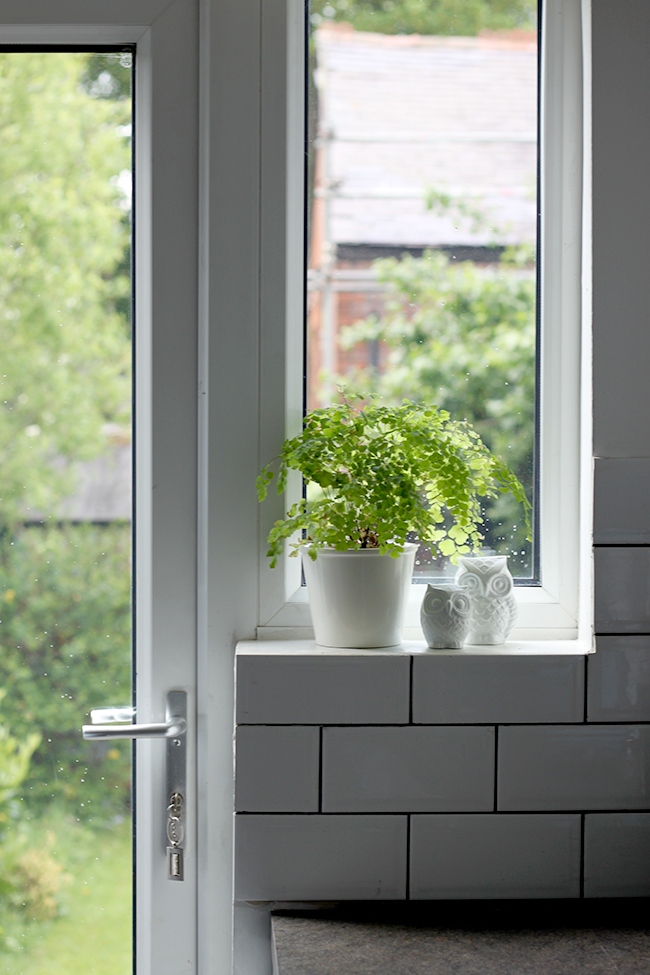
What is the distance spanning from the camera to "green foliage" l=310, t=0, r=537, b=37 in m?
1.14

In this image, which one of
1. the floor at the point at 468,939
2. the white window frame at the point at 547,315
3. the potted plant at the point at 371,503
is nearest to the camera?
the floor at the point at 468,939

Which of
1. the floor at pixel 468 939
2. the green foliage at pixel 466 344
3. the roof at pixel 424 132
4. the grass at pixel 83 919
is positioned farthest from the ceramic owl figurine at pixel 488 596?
the grass at pixel 83 919

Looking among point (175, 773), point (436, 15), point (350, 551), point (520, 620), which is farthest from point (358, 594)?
point (436, 15)

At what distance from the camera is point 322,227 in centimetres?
114

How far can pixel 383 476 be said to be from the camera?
38.3 inches

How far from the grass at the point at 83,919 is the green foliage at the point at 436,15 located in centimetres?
120

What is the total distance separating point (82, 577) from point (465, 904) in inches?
26.5

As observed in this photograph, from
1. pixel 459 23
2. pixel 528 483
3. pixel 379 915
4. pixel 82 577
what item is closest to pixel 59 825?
pixel 82 577

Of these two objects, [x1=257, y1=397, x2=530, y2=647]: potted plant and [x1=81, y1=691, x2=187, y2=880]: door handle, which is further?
[x1=81, y1=691, x2=187, y2=880]: door handle

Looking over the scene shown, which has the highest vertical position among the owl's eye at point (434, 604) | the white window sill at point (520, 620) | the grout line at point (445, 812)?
the owl's eye at point (434, 604)

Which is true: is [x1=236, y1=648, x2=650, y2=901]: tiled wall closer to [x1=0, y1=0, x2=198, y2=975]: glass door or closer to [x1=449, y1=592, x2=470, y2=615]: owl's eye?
[x1=449, y1=592, x2=470, y2=615]: owl's eye

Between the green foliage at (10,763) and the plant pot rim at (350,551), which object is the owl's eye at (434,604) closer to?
the plant pot rim at (350,551)

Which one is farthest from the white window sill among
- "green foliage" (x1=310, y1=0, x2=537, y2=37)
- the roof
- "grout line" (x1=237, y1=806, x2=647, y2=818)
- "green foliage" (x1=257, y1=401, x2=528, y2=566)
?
"green foliage" (x1=310, y1=0, x2=537, y2=37)

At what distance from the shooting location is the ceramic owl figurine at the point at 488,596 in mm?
1051
